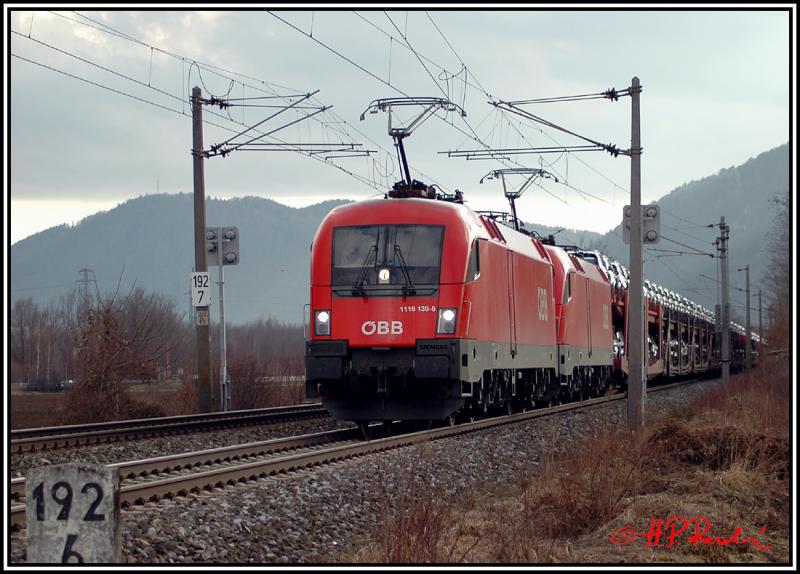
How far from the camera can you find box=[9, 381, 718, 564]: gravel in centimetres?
900

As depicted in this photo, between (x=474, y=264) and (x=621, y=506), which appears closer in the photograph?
(x=621, y=506)

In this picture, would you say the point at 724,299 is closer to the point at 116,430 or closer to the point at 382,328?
the point at 382,328

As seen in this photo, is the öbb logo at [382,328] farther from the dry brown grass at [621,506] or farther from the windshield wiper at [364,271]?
the dry brown grass at [621,506]

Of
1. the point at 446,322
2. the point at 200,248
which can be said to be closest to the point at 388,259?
the point at 446,322

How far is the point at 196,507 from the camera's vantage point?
10.3 meters

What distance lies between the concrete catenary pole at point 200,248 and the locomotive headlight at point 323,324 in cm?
743

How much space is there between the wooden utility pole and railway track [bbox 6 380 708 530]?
6571 mm

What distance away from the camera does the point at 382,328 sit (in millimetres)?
17766

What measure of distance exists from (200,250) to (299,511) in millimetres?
15523

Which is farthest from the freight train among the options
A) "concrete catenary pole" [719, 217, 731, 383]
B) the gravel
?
"concrete catenary pole" [719, 217, 731, 383]

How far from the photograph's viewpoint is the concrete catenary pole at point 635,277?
21.0 m

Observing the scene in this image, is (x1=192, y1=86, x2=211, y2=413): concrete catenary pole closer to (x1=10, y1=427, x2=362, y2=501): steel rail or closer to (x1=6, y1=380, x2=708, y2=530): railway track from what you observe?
(x1=6, y1=380, x2=708, y2=530): railway track
